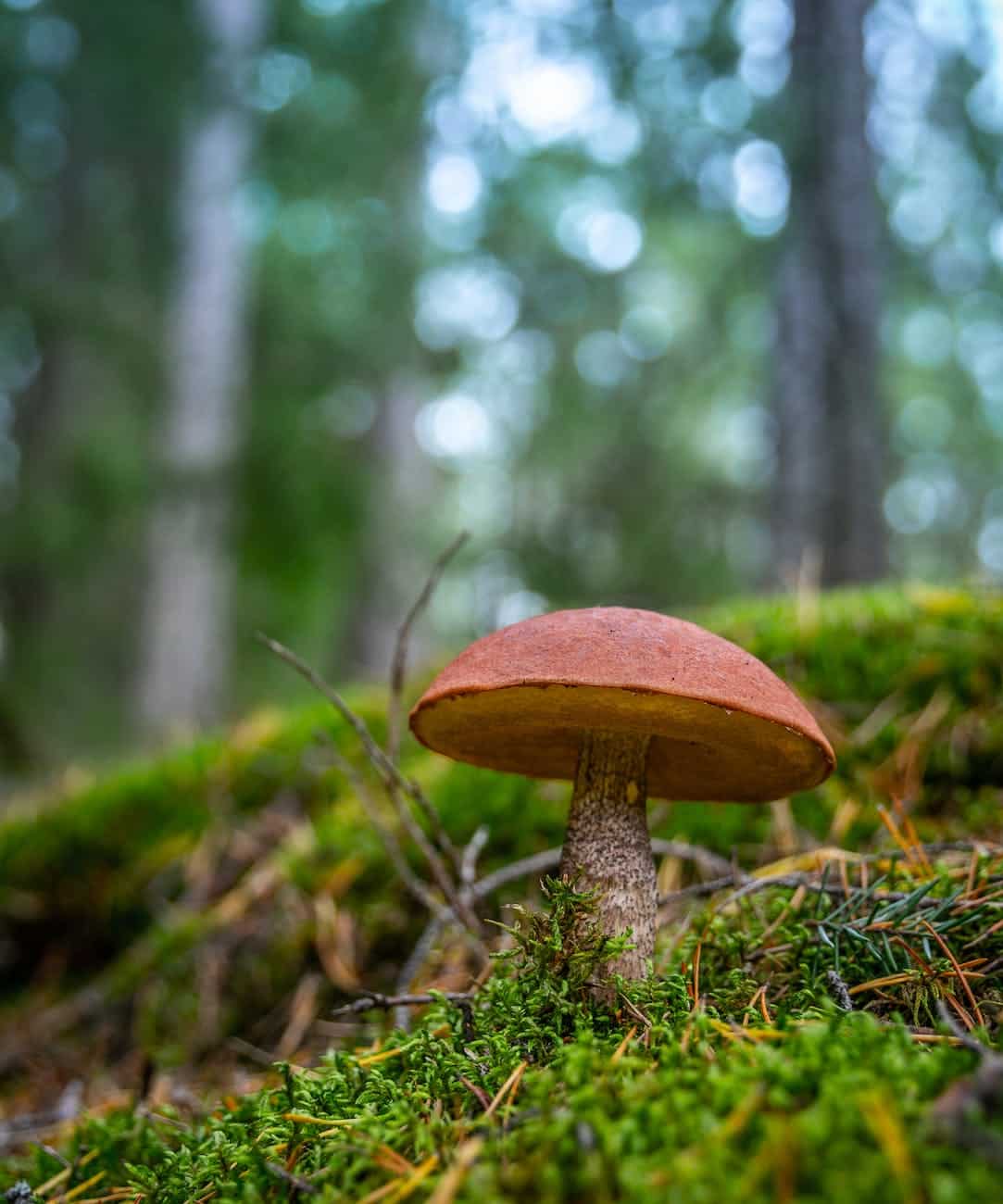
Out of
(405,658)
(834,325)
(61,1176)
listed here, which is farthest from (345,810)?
(834,325)

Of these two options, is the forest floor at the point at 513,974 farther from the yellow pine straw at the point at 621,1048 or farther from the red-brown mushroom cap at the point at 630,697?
the red-brown mushroom cap at the point at 630,697

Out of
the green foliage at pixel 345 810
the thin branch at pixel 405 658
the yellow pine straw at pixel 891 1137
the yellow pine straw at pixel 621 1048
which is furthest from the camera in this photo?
the green foliage at pixel 345 810

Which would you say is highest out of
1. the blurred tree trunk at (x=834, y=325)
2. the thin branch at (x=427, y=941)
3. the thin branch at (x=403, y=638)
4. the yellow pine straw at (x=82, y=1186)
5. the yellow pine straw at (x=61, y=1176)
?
the blurred tree trunk at (x=834, y=325)

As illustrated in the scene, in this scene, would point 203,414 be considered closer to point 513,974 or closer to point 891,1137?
point 513,974

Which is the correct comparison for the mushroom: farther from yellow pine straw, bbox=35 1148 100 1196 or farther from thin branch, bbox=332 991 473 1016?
yellow pine straw, bbox=35 1148 100 1196

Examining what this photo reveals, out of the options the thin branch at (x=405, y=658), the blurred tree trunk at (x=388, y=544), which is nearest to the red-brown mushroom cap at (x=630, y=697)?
the thin branch at (x=405, y=658)

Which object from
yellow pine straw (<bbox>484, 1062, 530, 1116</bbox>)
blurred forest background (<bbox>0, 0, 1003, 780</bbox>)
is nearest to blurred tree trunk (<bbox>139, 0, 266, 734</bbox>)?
blurred forest background (<bbox>0, 0, 1003, 780</bbox>)

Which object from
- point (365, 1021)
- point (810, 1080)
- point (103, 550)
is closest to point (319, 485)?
point (103, 550)
